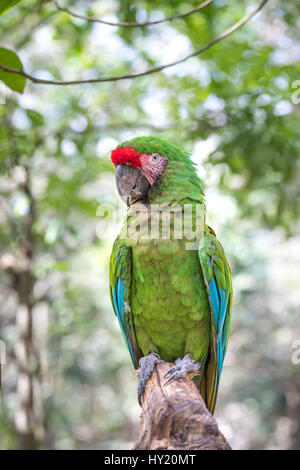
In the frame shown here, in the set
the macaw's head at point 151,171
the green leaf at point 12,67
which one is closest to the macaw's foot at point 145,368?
the macaw's head at point 151,171

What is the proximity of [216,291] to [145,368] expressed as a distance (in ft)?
1.64

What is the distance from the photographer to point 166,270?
1.83 m

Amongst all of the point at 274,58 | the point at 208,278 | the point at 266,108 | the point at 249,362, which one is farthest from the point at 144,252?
the point at 249,362

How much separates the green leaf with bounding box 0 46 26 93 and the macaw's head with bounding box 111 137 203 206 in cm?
58

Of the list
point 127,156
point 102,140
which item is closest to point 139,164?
point 127,156

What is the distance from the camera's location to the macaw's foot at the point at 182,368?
5.46ft

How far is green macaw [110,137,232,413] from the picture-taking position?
1836mm

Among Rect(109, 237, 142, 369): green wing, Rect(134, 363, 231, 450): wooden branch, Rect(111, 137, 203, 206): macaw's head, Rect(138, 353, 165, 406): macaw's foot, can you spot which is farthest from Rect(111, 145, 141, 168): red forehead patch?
Rect(134, 363, 231, 450): wooden branch

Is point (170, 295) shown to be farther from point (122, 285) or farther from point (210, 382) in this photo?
point (210, 382)

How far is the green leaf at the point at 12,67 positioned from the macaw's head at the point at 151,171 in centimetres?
58

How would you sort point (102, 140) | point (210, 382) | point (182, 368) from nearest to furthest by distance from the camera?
point (182, 368), point (210, 382), point (102, 140)

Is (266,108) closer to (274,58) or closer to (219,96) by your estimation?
(219,96)

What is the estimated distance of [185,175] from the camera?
6.38ft

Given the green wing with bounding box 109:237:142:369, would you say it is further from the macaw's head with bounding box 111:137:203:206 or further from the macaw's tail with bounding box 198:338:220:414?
the macaw's tail with bounding box 198:338:220:414
